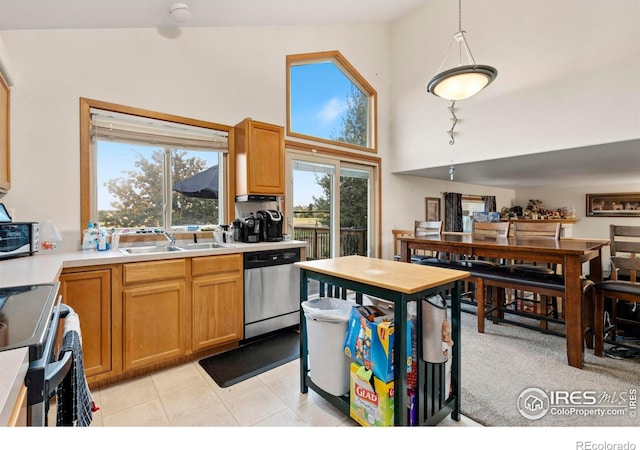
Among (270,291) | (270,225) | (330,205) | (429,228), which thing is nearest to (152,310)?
(270,291)

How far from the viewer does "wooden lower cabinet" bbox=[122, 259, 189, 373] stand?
2094 mm

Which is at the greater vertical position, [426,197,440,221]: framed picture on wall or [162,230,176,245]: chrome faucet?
[426,197,440,221]: framed picture on wall

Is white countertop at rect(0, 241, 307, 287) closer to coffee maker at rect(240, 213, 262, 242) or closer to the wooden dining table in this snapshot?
coffee maker at rect(240, 213, 262, 242)

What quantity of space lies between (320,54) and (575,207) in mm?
7046

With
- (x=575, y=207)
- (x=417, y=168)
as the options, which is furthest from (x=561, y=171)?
(x=575, y=207)

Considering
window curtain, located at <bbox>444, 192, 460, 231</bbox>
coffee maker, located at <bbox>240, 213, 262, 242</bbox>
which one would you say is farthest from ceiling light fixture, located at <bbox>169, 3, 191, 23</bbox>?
window curtain, located at <bbox>444, 192, 460, 231</bbox>

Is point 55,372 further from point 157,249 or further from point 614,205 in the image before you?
point 614,205

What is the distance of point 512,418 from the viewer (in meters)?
1.74

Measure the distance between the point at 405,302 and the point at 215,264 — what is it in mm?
1648

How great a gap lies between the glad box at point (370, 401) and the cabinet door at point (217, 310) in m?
1.30

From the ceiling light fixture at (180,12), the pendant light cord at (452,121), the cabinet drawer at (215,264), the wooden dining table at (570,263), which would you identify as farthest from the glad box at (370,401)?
the pendant light cord at (452,121)

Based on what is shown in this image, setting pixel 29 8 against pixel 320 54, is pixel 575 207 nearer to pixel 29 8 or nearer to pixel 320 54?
pixel 320 54
